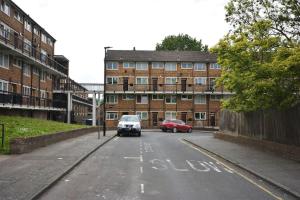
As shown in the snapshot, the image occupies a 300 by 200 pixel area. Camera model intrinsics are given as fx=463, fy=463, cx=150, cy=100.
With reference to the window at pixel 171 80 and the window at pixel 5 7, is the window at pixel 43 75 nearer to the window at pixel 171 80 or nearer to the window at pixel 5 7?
the window at pixel 5 7

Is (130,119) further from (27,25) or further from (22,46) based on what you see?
(27,25)

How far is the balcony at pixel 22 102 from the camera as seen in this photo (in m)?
40.2

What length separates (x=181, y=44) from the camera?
94.4 m

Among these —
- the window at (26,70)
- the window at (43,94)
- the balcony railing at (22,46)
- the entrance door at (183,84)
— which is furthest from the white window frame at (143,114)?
the window at (26,70)

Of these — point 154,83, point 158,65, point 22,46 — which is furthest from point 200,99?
point 22,46

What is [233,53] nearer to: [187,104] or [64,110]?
[64,110]

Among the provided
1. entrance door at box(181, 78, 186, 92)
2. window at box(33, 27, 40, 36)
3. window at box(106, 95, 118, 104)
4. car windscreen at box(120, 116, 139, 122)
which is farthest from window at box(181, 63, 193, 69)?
car windscreen at box(120, 116, 139, 122)

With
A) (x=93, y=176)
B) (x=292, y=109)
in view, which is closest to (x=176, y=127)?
(x=292, y=109)

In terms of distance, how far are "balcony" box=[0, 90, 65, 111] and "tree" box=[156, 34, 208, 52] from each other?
133 feet

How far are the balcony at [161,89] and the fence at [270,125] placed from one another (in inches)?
1621

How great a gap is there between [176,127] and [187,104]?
19300 millimetres

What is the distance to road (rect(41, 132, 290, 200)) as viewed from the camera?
35.3 feet

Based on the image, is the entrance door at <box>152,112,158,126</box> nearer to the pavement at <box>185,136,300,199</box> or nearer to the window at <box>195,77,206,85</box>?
the window at <box>195,77,206,85</box>

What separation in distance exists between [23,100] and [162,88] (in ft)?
102
